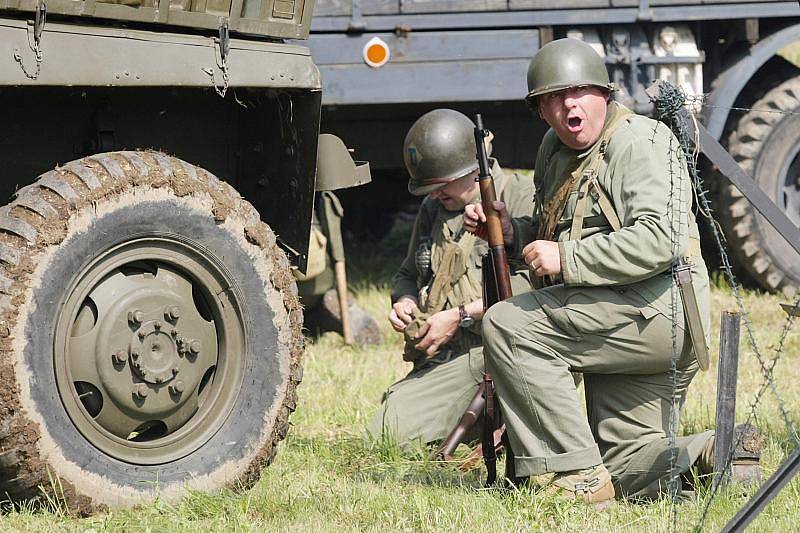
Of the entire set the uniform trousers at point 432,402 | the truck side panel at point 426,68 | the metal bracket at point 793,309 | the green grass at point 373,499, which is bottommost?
the green grass at point 373,499

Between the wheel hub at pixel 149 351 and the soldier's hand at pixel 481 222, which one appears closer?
the wheel hub at pixel 149 351

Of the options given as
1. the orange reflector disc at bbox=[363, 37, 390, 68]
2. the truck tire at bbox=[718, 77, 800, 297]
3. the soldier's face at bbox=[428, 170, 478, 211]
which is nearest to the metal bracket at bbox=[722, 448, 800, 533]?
the soldier's face at bbox=[428, 170, 478, 211]

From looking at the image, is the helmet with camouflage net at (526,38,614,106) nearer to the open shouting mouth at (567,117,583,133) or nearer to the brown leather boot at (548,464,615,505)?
the open shouting mouth at (567,117,583,133)

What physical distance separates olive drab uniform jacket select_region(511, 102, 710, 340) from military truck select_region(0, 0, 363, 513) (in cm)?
100

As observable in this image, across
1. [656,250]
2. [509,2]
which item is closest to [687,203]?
[656,250]

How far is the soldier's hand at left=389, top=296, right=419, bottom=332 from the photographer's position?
5551 mm

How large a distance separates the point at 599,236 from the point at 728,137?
475 centimetres

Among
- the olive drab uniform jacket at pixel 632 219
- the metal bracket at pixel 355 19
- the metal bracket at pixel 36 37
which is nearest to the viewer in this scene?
the metal bracket at pixel 36 37

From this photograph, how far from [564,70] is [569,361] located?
101 centimetres

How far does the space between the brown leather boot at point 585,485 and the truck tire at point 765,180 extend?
459 cm

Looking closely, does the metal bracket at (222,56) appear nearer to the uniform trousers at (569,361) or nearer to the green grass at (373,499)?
the uniform trousers at (569,361)

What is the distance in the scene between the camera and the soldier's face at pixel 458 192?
554 cm

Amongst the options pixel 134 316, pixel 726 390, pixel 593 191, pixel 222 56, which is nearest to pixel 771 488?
pixel 726 390

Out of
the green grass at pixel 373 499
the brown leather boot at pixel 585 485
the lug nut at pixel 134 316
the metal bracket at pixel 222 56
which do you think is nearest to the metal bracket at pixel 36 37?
the metal bracket at pixel 222 56
